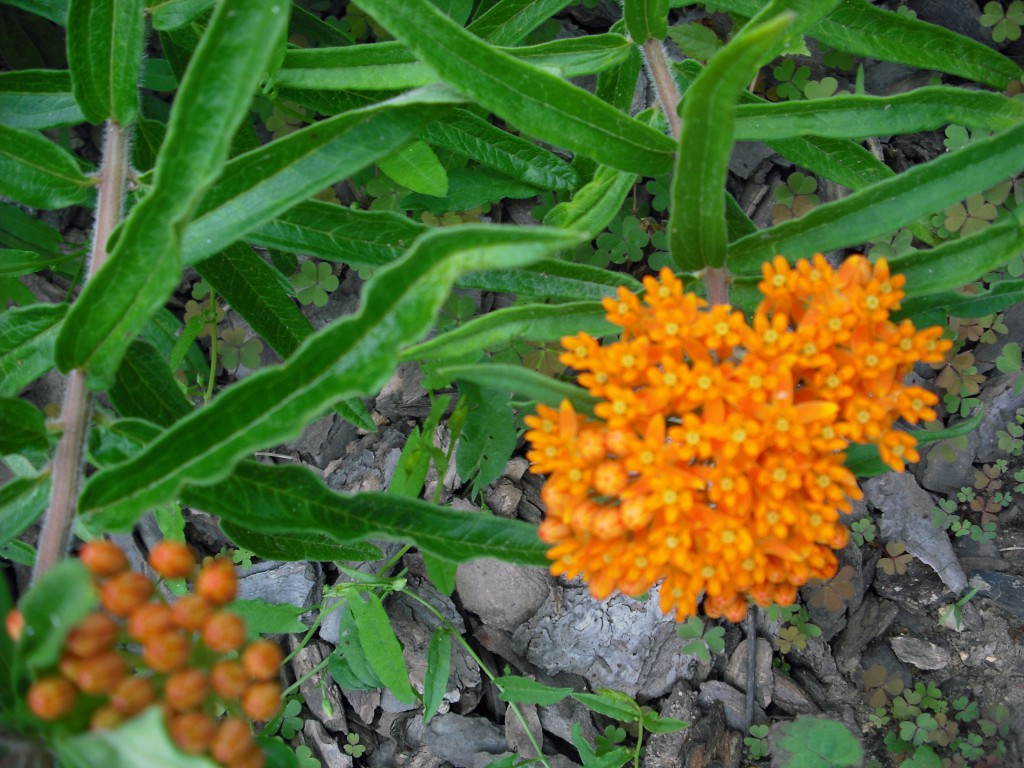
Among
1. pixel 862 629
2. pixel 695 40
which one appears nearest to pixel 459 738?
pixel 862 629

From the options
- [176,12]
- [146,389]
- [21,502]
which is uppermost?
[176,12]

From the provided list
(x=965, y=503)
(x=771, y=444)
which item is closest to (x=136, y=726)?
(x=771, y=444)

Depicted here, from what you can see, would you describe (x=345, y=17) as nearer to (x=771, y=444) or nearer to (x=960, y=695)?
(x=771, y=444)

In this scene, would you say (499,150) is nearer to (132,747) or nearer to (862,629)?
(132,747)

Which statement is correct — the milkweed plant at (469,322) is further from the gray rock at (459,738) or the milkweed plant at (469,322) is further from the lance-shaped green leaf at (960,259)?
the gray rock at (459,738)

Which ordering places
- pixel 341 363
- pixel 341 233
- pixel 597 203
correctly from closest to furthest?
pixel 341 363 → pixel 341 233 → pixel 597 203

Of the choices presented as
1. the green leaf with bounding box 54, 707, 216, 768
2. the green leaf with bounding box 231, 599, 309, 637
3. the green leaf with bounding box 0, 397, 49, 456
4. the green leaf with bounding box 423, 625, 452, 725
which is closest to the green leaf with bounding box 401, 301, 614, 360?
the green leaf with bounding box 0, 397, 49, 456
